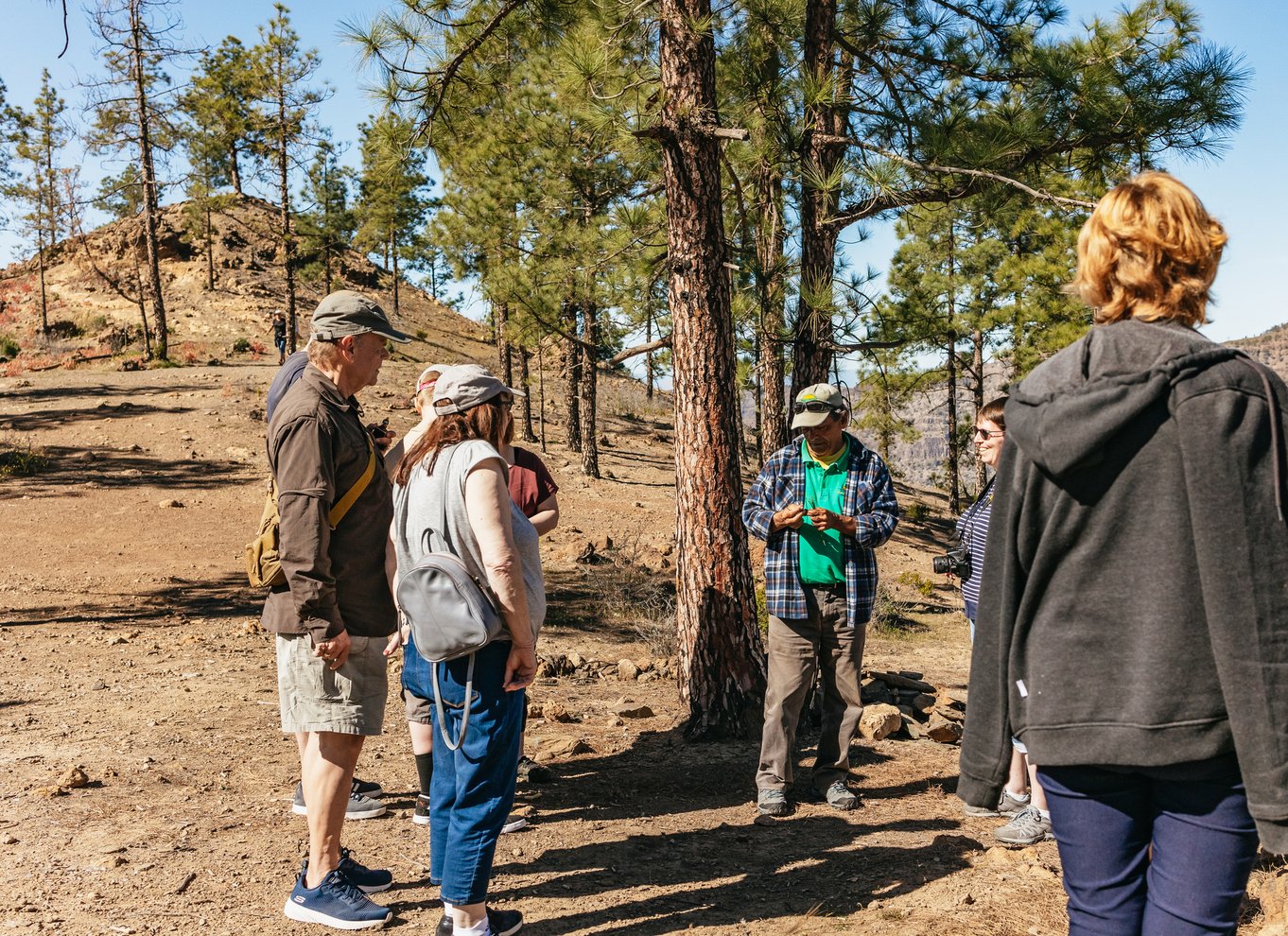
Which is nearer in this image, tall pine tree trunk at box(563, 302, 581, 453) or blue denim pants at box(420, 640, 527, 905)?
blue denim pants at box(420, 640, 527, 905)

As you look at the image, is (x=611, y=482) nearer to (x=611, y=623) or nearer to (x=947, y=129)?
(x=611, y=623)

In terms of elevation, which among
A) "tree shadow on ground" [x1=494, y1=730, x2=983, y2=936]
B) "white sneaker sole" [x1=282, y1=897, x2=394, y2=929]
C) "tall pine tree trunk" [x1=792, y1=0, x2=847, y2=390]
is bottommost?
"tree shadow on ground" [x1=494, y1=730, x2=983, y2=936]

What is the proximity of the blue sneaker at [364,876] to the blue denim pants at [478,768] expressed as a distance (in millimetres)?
752

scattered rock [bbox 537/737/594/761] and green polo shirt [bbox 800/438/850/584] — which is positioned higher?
green polo shirt [bbox 800/438/850/584]

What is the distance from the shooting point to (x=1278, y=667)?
1656 millimetres

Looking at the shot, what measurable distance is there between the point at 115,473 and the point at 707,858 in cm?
1603

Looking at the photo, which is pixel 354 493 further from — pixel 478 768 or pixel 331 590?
pixel 478 768

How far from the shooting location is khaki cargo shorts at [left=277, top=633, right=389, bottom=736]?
3.49m

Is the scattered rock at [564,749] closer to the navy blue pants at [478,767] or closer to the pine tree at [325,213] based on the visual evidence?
the navy blue pants at [478,767]

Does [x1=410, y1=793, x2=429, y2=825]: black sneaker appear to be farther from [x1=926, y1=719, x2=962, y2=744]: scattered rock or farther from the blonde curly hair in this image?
the blonde curly hair

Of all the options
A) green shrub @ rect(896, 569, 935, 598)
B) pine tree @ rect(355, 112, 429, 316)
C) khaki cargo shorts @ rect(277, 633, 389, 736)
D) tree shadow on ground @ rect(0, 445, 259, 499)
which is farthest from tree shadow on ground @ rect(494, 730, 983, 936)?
A: pine tree @ rect(355, 112, 429, 316)

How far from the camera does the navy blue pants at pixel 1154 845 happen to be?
1754 mm

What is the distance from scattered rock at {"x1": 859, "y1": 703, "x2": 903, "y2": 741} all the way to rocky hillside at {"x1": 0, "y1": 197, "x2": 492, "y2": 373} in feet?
96.6

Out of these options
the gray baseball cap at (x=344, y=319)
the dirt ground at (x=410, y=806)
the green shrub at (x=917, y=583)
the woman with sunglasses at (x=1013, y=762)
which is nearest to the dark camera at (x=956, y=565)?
the woman with sunglasses at (x=1013, y=762)
